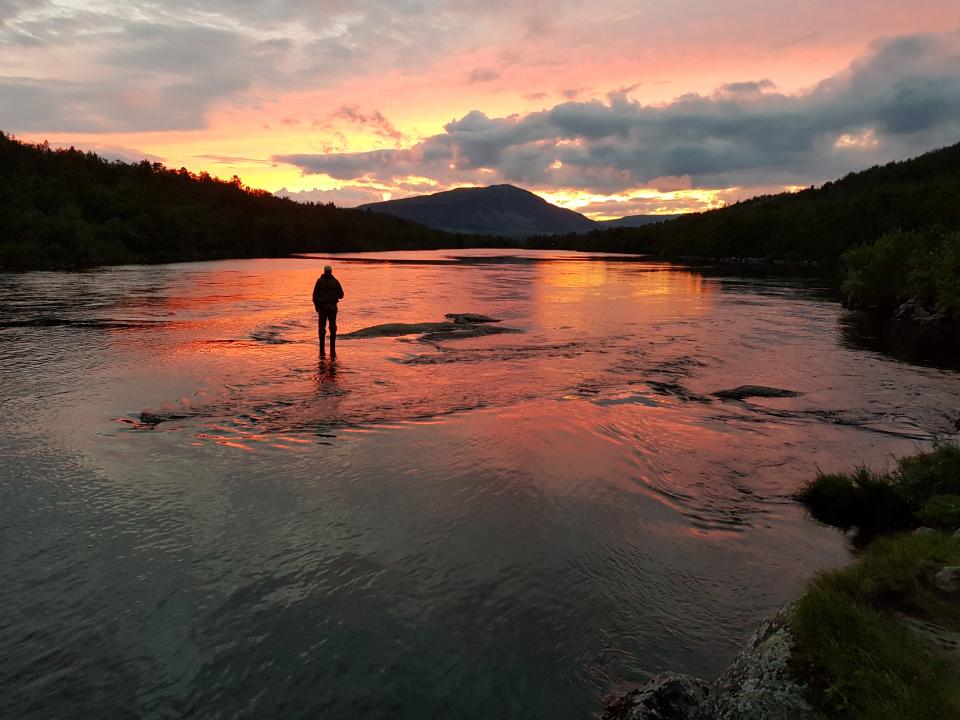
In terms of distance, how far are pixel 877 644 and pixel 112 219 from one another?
129169mm

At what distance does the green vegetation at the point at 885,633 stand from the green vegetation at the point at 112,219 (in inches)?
3595

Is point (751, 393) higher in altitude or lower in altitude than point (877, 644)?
lower

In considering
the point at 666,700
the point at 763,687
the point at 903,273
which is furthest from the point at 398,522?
the point at 903,273

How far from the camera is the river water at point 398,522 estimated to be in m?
6.37

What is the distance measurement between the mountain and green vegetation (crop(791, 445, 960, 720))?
10514cm

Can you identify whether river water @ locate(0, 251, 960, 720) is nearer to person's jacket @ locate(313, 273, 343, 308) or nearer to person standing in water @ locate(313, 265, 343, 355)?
person standing in water @ locate(313, 265, 343, 355)

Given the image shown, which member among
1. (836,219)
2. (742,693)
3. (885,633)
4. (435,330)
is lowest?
(742,693)

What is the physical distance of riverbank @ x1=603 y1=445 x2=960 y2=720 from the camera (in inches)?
181

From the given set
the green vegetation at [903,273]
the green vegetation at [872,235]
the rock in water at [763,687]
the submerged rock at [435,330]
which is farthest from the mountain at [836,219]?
the rock in water at [763,687]

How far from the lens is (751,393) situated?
1842 cm

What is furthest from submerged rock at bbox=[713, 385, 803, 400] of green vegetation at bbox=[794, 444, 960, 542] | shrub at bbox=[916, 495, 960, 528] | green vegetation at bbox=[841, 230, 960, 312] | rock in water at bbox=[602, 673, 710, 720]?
green vegetation at bbox=[841, 230, 960, 312]

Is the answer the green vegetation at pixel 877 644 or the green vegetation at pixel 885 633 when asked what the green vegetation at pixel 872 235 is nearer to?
the green vegetation at pixel 885 633

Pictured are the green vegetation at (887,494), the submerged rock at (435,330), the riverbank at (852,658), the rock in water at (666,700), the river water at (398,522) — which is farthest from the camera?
the submerged rock at (435,330)

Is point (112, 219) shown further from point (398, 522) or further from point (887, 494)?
point (887, 494)
